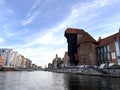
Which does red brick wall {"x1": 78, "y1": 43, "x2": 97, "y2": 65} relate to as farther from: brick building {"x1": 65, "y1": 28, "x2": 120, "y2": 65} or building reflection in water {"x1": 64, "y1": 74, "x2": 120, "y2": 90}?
building reflection in water {"x1": 64, "y1": 74, "x2": 120, "y2": 90}

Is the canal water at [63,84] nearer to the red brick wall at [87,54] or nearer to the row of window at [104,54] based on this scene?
the row of window at [104,54]

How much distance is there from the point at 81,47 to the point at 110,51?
76.8 feet

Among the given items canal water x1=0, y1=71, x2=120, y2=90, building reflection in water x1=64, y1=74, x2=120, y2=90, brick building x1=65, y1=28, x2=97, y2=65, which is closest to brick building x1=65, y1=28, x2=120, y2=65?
brick building x1=65, y1=28, x2=97, y2=65

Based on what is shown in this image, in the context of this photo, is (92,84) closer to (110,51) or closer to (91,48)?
(110,51)

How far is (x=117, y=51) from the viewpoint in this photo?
75750 millimetres

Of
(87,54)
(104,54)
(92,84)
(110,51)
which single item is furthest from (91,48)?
(92,84)

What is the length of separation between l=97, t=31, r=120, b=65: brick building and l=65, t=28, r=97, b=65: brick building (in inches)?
173

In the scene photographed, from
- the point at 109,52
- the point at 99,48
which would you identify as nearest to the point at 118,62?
the point at 109,52

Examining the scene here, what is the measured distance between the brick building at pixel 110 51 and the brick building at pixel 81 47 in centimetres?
438

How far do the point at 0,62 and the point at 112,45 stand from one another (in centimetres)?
14582

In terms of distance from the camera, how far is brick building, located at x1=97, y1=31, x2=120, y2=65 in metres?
75.8

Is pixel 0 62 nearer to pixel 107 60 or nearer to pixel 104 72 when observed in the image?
pixel 107 60

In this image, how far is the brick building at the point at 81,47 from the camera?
321 feet

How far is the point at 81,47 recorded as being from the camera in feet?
335
